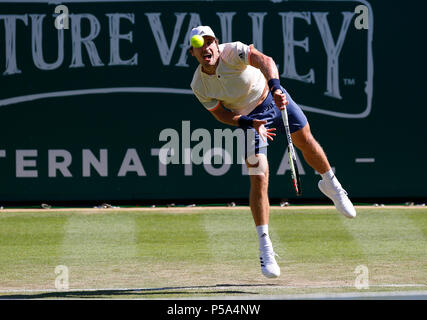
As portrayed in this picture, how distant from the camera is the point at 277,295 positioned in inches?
256

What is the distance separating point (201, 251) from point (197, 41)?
278 cm

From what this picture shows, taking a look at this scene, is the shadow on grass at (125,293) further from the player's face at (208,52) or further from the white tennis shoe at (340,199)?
the player's face at (208,52)

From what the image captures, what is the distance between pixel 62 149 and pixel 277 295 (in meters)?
5.85

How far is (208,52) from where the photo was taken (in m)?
7.00

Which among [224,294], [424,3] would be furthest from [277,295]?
[424,3]

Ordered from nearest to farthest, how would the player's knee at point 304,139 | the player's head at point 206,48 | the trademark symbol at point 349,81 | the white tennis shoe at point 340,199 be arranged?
the player's head at point 206,48 → the player's knee at point 304,139 → the white tennis shoe at point 340,199 → the trademark symbol at point 349,81

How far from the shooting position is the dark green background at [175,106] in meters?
11.7

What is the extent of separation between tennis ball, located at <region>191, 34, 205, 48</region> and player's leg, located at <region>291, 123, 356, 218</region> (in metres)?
1.21

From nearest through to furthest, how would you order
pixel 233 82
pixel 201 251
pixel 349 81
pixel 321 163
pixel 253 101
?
pixel 233 82 → pixel 253 101 → pixel 321 163 → pixel 201 251 → pixel 349 81

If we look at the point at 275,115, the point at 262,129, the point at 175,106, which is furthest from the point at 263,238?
the point at 175,106


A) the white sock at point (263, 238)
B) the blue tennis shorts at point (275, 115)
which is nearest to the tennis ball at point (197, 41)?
the blue tennis shorts at point (275, 115)

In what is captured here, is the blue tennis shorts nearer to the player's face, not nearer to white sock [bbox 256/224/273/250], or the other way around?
the player's face

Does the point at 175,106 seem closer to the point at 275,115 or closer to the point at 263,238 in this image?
the point at 275,115

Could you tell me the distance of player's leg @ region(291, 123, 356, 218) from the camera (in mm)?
7523
